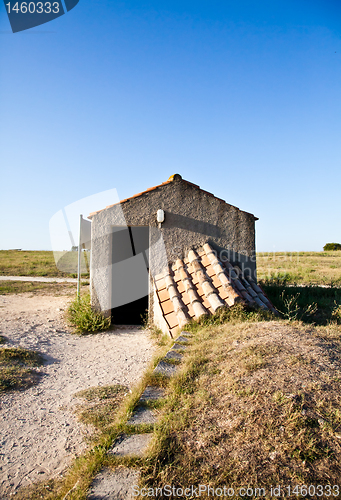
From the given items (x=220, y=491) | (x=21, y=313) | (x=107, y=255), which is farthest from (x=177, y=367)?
(x=21, y=313)

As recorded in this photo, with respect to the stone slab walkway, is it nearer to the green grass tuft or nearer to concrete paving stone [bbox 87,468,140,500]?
concrete paving stone [bbox 87,468,140,500]

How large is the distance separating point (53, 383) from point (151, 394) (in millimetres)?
2197

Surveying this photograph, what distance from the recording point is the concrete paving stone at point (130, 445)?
2557mm

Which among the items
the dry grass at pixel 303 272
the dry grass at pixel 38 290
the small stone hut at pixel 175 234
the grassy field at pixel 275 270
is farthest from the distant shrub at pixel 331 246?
the small stone hut at pixel 175 234

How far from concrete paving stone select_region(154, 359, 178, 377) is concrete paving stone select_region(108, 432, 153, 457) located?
3.36 ft

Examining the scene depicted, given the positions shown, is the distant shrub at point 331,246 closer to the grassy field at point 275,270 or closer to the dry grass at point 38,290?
the grassy field at point 275,270

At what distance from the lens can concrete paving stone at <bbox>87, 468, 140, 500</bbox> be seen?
7.10ft

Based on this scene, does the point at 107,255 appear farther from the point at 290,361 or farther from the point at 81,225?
the point at 290,361

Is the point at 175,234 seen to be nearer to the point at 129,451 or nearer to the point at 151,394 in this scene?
the point at 151,394

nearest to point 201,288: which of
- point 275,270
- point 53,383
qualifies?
point 53,383

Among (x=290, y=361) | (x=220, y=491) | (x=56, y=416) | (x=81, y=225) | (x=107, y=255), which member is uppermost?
(x=81, y=225)

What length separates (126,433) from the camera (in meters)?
2.86

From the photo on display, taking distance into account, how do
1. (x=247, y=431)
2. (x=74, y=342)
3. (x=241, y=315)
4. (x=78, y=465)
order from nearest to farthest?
(x=247, y=431), (x=78, y=465), (x=241, y=315), (x=74, y=342)

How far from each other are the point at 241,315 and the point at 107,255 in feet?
12.2
